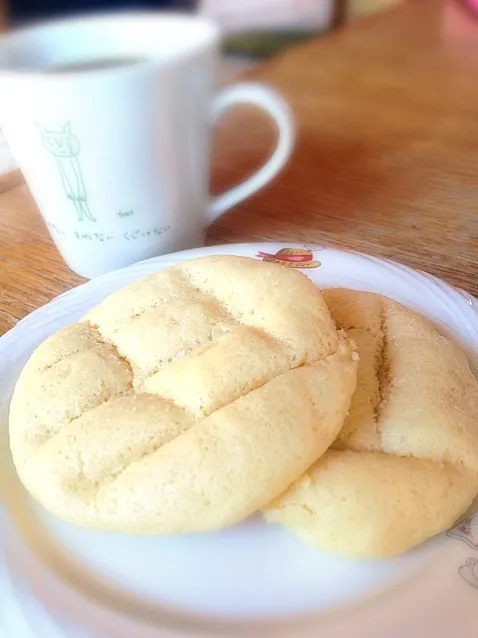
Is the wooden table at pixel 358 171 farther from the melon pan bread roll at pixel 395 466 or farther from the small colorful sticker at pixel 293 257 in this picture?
the melon pan bread roll at pixel 395 466

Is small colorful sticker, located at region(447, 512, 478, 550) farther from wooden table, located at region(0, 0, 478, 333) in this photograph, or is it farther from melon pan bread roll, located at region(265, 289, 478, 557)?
wooden table, located at region(0, 0, 478, 333)

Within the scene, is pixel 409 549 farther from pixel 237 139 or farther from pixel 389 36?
pixel 389 36

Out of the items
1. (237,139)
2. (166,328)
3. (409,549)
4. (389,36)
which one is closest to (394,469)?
(409,549)

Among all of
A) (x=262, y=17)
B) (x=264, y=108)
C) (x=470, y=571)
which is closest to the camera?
(x=470, y=571)

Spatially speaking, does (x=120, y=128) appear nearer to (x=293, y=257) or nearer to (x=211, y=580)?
(x=293, y=257)

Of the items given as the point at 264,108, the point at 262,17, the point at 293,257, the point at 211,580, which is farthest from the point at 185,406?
the point at 262,17
